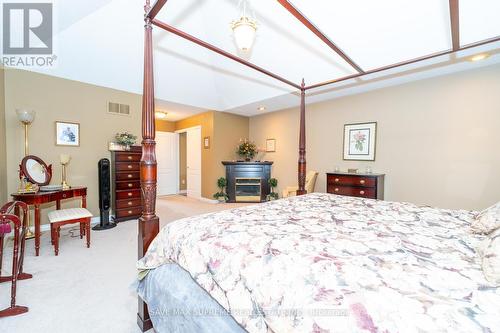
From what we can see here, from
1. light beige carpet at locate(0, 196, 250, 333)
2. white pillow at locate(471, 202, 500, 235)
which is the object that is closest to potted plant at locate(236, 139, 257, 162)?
light beige carpet at locate(0, 196, 250, 333)

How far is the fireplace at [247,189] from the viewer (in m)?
6.05

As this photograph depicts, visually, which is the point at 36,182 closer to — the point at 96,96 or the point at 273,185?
the point at 96,96

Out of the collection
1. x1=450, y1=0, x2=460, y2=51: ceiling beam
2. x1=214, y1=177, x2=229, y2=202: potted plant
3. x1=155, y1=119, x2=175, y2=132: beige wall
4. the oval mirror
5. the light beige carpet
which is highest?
x1=155, y1=119, x2=175, y2=132: beige wall

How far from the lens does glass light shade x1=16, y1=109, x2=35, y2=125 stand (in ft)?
10.5

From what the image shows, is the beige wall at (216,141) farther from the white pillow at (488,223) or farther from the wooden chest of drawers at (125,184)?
the white pillow at (488,223)

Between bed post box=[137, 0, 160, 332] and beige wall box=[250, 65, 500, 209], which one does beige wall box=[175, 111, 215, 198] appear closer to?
beige wall box=[250, 65, 500, 209]

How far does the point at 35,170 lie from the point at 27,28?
2021 mm

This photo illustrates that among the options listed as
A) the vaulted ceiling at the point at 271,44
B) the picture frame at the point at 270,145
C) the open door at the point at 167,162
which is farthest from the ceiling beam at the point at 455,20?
the open door at the point at 167,162

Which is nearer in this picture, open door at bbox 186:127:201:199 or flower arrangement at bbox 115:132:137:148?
flower arrangement at bbox 115:132:137:148

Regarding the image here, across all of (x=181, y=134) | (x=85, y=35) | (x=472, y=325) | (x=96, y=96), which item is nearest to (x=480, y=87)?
(x=472, y=325)

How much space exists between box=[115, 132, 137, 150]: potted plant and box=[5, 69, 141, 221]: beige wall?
0.30 meters

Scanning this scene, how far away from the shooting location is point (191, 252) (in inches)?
46.4

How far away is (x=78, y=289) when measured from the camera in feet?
6.73

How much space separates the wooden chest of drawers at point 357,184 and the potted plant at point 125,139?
3.95 m
